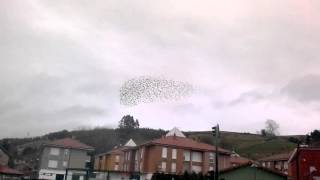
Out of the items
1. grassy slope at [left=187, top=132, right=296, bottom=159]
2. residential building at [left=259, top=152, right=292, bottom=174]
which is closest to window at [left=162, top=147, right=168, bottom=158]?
residential building at [left=259, top=152, right=292, bottom=174]

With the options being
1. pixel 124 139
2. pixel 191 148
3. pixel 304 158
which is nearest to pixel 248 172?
pixel 304 158

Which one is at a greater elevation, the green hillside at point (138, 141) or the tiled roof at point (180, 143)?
the green hillside at point (138, 141)

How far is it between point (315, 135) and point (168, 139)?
25614mm

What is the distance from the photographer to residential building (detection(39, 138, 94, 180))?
90000 millimetres

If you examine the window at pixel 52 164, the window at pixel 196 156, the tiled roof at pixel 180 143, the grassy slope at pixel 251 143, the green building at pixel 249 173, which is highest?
the grassy slope at pixel 251 143

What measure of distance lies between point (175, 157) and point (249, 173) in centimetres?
1870

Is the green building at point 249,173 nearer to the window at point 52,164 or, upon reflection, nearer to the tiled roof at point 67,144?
the tiled roof at point 67,144

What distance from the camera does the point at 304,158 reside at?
5688 centimetres

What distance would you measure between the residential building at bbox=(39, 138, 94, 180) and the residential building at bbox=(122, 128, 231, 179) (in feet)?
59.9

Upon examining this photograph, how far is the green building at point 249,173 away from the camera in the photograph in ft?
194

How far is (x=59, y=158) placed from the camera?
91750 mm

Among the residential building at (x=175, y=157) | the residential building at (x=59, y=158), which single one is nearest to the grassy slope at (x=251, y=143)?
the residential building at (x=59, y=158)

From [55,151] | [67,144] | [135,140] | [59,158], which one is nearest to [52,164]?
[59,158]

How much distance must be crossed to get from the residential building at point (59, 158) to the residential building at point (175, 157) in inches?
719
